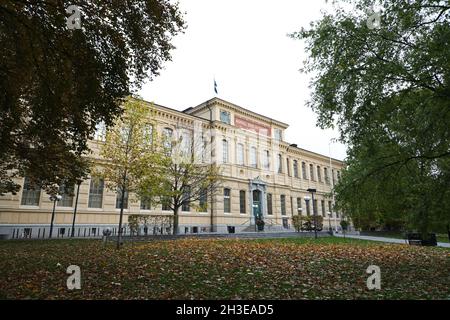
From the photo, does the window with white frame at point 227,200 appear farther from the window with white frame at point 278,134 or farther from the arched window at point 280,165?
the window with white frame at point 278,134

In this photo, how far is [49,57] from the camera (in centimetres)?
827

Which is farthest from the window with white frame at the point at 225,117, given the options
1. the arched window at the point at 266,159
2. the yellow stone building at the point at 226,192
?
the arched window at the point at 266,159

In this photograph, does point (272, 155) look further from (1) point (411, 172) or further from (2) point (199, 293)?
(2) point (199, 293)

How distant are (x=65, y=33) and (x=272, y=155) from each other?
106ft

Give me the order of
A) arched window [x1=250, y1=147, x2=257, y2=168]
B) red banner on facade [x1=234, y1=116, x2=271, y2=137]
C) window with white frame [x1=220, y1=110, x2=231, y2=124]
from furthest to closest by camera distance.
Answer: arched window [x1=250, y1=147, x2=257, y2=168] < red banner on facade [x1=234, y1=116, x2=271, y2=137] < window with white frame [x1=220, y1=110, x2=231, y2=124]

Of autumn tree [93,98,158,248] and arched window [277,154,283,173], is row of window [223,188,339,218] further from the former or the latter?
autumn tree [93,98,158,248]

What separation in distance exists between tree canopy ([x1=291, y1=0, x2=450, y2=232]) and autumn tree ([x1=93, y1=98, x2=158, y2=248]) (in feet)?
30.5

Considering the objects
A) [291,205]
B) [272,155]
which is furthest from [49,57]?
[291,205]

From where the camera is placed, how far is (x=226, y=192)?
104ft

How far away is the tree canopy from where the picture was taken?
7.98 m

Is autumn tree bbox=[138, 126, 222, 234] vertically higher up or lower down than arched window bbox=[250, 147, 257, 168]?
lower down

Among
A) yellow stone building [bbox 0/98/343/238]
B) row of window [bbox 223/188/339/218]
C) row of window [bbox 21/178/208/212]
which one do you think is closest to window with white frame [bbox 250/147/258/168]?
yellow stone building [bbox 0/98/343/238]

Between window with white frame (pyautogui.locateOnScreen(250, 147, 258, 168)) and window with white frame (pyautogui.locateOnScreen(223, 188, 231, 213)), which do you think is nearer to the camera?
window with white frame (pyautogui.locateOnScreen(223, 188, 231, 213))

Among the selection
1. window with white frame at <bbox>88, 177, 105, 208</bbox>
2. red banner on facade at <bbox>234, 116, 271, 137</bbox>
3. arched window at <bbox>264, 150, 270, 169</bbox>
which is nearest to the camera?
window with white frame at <bbox>88, 177, 105, 208</bbox>
